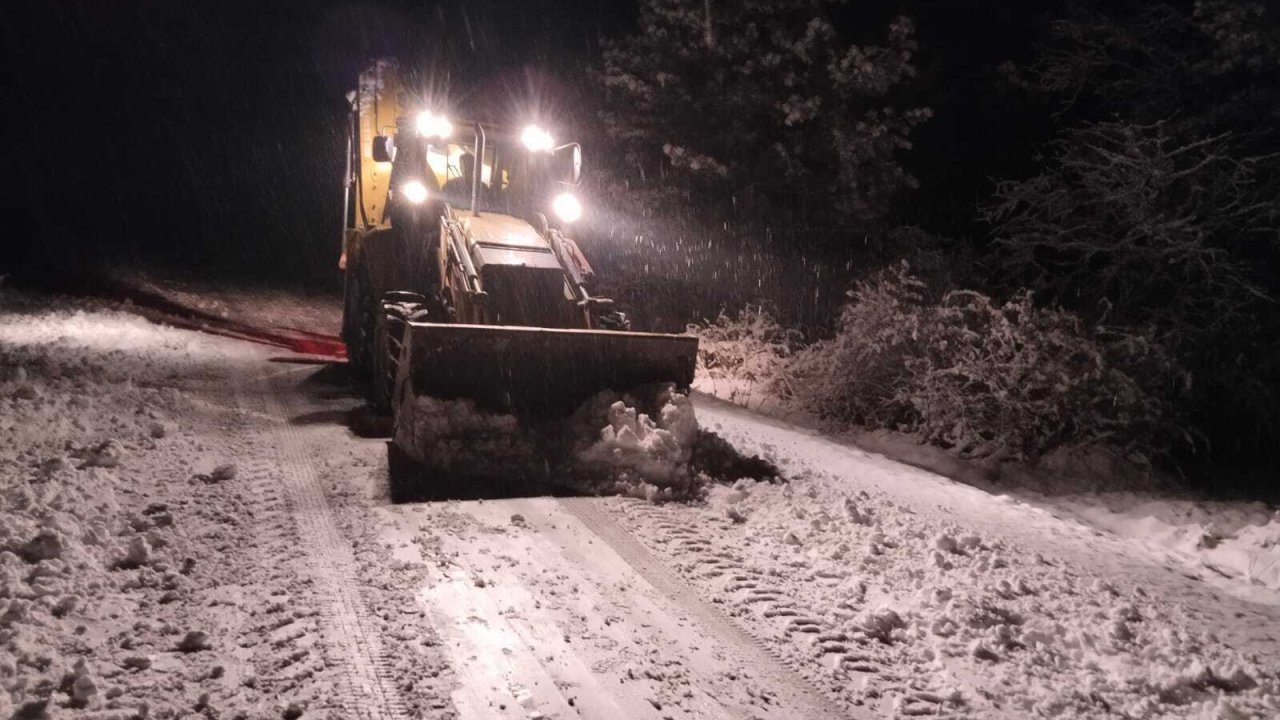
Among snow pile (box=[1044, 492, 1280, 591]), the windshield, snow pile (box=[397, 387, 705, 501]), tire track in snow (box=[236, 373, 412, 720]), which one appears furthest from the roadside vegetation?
tire track in snow (box=[236, 373, 412, 720])

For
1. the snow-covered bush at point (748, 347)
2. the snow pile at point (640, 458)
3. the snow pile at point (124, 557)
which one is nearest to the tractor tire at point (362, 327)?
the snow pile at point (124, 557)

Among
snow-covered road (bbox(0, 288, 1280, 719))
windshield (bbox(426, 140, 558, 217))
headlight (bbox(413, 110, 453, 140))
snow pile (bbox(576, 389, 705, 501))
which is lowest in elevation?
snow-covered road (bbox(0, 288, 1280, 719))

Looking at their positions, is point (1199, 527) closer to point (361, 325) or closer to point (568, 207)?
point (568, 207)

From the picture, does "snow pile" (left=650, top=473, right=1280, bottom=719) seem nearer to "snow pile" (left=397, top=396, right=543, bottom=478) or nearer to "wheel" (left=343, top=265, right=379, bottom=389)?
"snow pile" (left=397, top=396, right=543, bottom=478)

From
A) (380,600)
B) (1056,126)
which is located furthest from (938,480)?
(1056,126)

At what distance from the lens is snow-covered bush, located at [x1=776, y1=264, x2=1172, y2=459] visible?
10.1 meters

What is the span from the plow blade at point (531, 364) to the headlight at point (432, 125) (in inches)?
119

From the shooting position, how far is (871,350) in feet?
37.0

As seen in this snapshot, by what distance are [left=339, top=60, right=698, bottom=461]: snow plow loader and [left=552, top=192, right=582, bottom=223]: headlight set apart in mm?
15

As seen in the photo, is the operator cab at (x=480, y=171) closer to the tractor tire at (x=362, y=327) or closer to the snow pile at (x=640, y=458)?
the tractor tire at (x=362, y=327)

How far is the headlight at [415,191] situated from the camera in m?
9.08

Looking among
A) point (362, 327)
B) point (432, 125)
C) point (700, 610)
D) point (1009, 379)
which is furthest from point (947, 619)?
point (362, 327)

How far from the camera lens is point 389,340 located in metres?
8.16

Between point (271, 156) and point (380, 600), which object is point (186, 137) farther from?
point (380, 600)
